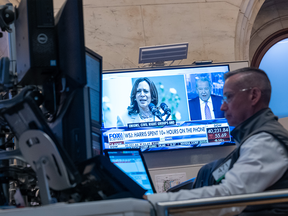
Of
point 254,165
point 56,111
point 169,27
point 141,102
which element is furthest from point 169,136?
point 56,111

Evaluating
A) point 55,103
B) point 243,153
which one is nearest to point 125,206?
point 55,103

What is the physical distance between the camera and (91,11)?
431 centimetres

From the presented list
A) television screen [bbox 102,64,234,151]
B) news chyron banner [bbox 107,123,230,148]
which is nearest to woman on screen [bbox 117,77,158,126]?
television screen [bbox 102,64,234,151]

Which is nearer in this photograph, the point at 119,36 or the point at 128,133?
the point at 128,133

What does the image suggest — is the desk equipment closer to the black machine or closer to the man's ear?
the black machine

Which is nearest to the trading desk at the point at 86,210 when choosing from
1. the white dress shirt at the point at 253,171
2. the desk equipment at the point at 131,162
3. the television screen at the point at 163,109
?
the white dress shirt at the point at 253,171

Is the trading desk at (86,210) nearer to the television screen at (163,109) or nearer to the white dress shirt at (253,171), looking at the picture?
the white dress shirt at (253,171)

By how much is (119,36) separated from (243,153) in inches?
128

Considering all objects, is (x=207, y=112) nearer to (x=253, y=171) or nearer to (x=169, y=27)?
(x=169, y=27)

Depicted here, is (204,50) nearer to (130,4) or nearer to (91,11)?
(130,4)

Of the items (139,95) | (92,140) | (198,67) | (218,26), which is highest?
(218,26)

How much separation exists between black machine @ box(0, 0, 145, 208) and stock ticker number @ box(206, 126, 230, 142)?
285cm

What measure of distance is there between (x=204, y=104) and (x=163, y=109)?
1.66ft

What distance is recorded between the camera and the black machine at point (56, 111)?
90 cm
